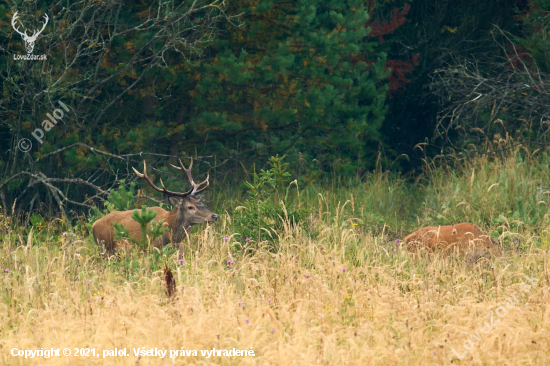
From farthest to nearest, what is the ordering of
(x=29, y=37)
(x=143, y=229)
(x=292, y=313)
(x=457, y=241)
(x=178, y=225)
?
1. (x=29, y=37)
2. (x=178, y=225)
3. (x=457, y=241)
4. (x=143, y=229)
5. (x=292, y=313)

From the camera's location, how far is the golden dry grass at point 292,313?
462 centimetres

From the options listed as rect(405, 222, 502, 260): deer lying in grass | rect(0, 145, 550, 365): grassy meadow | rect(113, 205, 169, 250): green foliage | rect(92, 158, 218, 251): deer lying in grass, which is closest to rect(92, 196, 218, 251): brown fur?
rect(92, 158, 218, 251): deer lying in grass

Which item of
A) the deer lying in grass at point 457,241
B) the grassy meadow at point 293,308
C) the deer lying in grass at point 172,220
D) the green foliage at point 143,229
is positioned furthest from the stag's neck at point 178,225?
the deer lying in grass at point 457,241

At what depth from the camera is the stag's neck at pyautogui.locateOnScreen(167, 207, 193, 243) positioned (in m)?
8.48

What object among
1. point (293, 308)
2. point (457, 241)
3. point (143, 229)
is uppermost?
point (143, 229)

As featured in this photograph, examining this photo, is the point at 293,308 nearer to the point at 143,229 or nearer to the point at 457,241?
the point at 143,229

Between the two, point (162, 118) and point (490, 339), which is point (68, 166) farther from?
point (490, 339)

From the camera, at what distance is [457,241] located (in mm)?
7551

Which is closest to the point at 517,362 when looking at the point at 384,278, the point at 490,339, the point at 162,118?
the point at 490,339

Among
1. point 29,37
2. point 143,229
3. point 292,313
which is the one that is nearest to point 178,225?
point 143,229

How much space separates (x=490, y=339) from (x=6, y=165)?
28.2 feet

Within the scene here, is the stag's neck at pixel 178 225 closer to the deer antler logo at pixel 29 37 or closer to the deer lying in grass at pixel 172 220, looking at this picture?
the deer lying in grass at pixel 172 220

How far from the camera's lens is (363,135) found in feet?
44.7

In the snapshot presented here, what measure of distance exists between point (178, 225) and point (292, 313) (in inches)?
133
